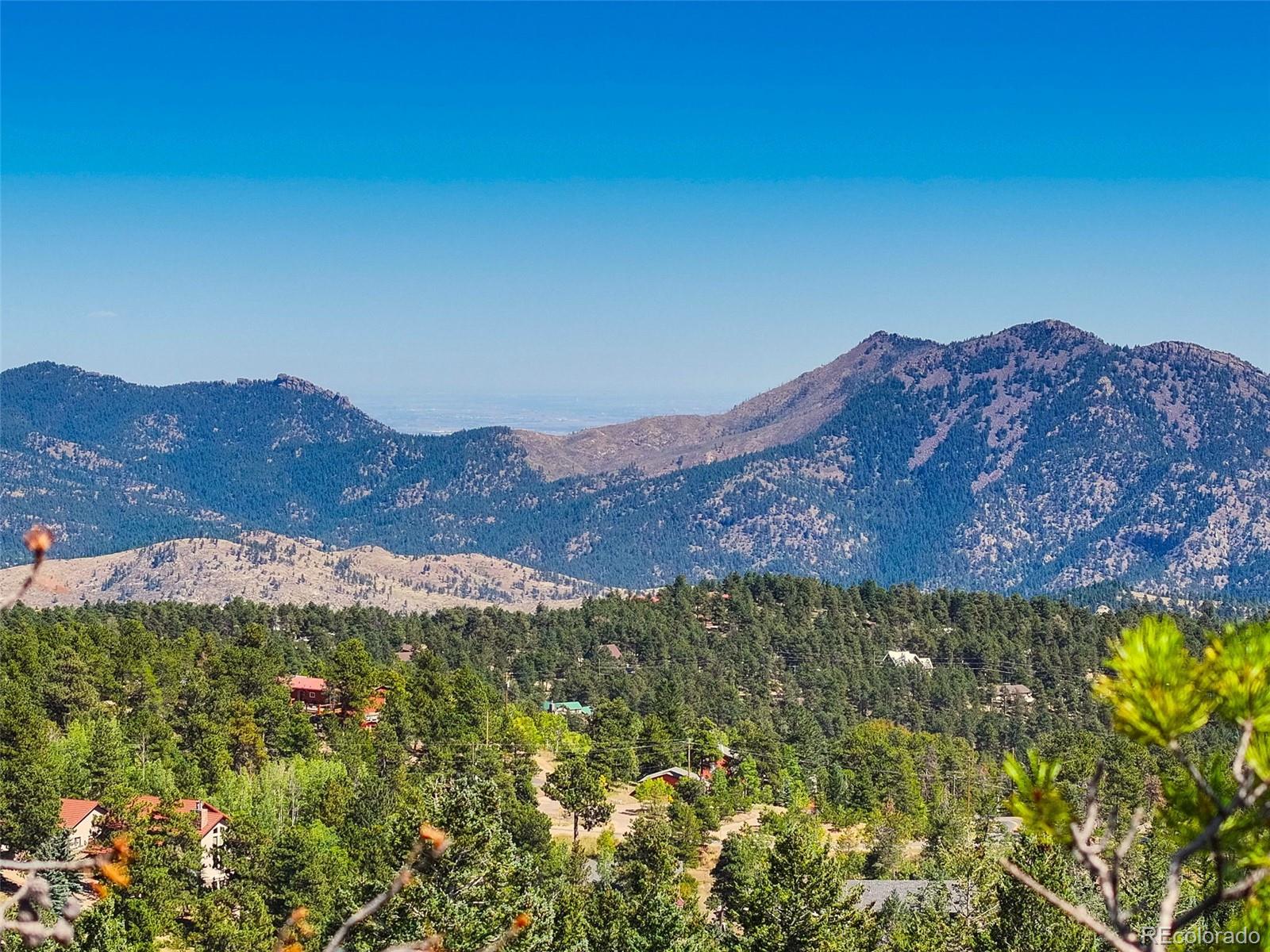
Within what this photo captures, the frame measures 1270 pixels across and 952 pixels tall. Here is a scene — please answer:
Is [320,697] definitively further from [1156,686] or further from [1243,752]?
[1243,752]

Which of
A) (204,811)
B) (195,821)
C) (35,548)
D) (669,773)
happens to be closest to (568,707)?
(669,773)

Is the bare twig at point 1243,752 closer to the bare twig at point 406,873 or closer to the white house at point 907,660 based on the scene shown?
the bare twig at point 406,873

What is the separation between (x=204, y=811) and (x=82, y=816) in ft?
18.0

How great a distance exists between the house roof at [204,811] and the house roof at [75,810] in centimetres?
175

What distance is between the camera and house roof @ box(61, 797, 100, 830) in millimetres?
41375

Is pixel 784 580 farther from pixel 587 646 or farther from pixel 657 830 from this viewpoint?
pixel 657 830

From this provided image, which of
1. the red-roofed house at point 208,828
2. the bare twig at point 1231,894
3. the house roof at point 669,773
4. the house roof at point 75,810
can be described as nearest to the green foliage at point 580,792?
the house roof at point 669,773

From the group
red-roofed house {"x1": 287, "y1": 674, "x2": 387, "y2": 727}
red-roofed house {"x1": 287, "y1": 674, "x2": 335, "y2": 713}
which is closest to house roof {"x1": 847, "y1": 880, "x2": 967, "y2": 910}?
red-roofed house {"x1": 287, "y1": 674, "x2": 387, "y2": 727}

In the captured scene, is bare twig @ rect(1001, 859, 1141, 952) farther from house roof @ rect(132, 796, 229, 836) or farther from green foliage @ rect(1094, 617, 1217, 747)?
house roof @ rect(132, 796, 229, 836)

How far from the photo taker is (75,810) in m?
42.7

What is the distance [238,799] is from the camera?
48.3m

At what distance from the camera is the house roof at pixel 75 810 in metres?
41.4

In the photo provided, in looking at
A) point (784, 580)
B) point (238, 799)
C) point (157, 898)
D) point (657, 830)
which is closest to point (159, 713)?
point (238, 799)

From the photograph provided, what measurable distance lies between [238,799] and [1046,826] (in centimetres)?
4866
